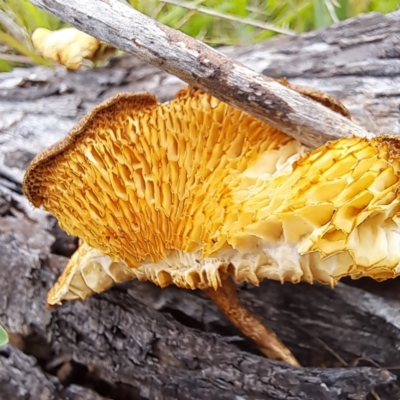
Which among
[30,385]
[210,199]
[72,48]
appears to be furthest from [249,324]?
[72,48]

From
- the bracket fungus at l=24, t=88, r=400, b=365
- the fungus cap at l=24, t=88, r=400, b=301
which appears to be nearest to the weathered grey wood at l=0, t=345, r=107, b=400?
the bracket fungus at l=24, t=88, r=400, b=365

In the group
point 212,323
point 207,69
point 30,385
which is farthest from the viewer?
point 212,323

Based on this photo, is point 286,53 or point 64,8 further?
point 286,53

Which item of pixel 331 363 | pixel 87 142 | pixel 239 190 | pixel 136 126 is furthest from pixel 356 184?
pixel 331 363

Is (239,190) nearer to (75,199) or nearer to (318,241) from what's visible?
(318,241)

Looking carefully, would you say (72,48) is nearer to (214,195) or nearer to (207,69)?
(207,69)

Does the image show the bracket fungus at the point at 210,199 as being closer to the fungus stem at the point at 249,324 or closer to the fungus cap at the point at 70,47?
the fungus stem at the point at 249,324

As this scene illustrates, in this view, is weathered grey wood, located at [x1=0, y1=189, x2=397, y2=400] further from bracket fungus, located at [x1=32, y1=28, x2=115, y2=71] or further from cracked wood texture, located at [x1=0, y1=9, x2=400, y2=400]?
bracket fungus, located at [x1=32, y1=28, x2=115, y2=71]
